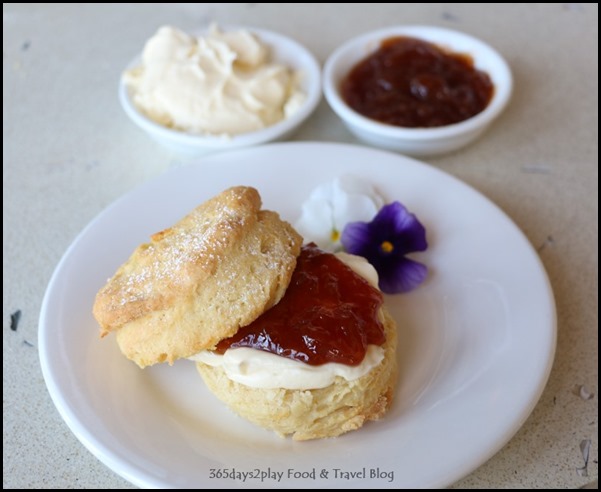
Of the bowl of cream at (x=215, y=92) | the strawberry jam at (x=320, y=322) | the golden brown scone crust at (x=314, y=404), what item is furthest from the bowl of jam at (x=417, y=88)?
the golden brown scone crust at (x=314, y=404)

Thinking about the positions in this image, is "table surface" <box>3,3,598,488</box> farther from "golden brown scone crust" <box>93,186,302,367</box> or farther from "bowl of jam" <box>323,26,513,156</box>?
"golden brown scone crust" <box>93,186,302,367</box>

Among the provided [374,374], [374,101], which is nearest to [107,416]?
[374,374]

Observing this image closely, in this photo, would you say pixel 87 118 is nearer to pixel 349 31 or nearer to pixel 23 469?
pixel 349 31

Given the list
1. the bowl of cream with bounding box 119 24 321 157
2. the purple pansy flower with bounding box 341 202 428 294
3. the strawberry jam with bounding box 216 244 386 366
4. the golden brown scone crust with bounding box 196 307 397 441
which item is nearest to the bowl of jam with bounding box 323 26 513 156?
the bowl of cream with bounding box 119 24 321 157

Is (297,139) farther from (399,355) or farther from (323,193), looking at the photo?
(399,355)

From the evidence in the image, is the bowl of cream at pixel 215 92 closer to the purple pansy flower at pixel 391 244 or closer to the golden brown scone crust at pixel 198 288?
the purple pansy flower at pixel 391 244

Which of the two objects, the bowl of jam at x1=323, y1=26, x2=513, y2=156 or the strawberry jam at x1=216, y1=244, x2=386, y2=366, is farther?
the bowl of jam at x1=323, y1=26, x2=513, y2=156
